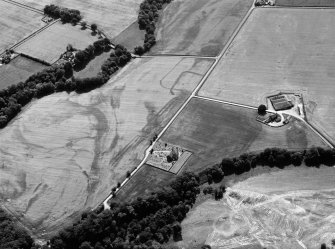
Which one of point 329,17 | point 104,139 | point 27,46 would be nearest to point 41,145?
point 104,139

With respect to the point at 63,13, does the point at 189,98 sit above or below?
below

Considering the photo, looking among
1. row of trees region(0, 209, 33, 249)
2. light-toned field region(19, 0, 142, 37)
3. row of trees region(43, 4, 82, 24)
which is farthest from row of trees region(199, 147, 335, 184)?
row of trees region(43, 4, 82, 24)

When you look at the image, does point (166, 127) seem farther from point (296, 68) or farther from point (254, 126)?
point (296, 68)

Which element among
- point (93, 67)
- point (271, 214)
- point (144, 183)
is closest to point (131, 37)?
point (93, 67)

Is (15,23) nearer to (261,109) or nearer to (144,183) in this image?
(144,183)

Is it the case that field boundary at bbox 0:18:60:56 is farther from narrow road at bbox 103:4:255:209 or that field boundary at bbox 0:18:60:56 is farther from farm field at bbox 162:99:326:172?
farm field at bbox 162:99:326:172

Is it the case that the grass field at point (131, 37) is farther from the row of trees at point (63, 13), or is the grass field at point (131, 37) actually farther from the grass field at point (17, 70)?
the grass field at point (17, 70)
